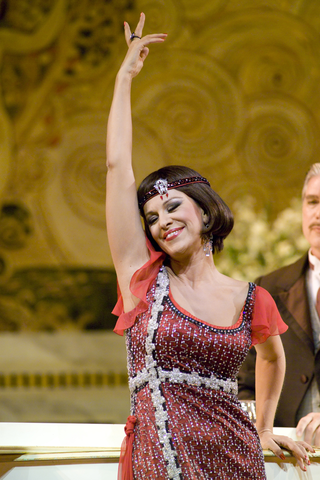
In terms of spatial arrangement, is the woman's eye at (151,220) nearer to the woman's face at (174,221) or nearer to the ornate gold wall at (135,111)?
the woman's face at (174,221)

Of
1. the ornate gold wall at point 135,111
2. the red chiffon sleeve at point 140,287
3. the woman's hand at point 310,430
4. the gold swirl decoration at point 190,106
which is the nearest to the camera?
the red chiffon sleeve at point 140,287

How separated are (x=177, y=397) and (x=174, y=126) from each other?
333 cm

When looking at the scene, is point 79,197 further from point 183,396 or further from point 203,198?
point 183,396

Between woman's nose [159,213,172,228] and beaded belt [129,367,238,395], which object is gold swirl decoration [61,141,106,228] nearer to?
woman's nose [159,213,172,228]

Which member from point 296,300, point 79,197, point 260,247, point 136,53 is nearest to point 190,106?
point 79,197

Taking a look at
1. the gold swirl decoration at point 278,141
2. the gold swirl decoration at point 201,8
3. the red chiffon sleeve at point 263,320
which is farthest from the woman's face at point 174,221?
the gold swirl decoration at point 201,8

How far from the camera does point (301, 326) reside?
2777mm

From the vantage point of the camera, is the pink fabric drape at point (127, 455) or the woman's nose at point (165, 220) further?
the woman's nose at point (165, 220)

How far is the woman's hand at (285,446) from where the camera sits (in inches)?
63.3

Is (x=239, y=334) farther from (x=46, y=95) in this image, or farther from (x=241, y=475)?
(x=46, y=95)

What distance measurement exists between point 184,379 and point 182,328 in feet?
0.45

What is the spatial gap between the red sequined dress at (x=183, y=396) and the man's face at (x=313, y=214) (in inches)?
61.2

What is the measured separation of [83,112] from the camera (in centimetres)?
435

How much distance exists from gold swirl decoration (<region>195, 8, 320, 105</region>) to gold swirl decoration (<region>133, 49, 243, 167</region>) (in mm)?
143
